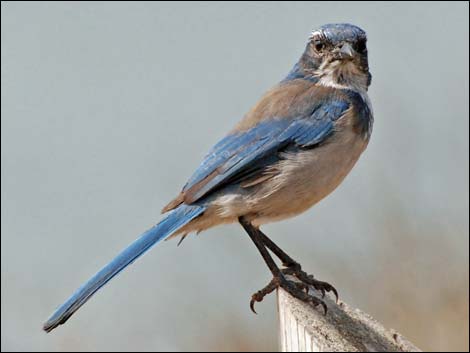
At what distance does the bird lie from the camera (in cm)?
646

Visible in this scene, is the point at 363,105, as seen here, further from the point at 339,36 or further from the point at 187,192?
the point at 187,192

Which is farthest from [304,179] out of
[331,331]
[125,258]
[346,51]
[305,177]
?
[331,331]

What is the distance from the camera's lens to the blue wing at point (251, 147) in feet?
21.2

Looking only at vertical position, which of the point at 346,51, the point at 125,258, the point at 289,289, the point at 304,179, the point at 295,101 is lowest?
the point at 289,289

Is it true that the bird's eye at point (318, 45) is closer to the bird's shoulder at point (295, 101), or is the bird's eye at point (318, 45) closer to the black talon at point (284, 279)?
the bird's shoulder at point (295, 101)

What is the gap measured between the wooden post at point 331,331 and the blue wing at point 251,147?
2.45 ft

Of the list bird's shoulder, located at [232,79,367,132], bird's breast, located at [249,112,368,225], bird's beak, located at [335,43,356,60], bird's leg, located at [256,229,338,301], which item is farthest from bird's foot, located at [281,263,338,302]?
bird's beak, located at [335,43,356,60]

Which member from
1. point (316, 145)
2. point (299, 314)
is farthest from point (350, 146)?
point (299, 314)

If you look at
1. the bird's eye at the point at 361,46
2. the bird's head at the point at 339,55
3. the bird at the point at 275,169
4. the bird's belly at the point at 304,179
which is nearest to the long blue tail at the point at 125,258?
the bird at the point at 275,169

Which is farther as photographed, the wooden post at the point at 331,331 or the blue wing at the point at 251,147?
the blue wing at the point at 251,147

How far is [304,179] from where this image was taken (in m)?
6.54

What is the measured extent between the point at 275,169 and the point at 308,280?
23.1 inches

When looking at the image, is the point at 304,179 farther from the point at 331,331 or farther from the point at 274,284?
the point at 331,331

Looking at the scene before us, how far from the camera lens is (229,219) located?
22.0 ft
